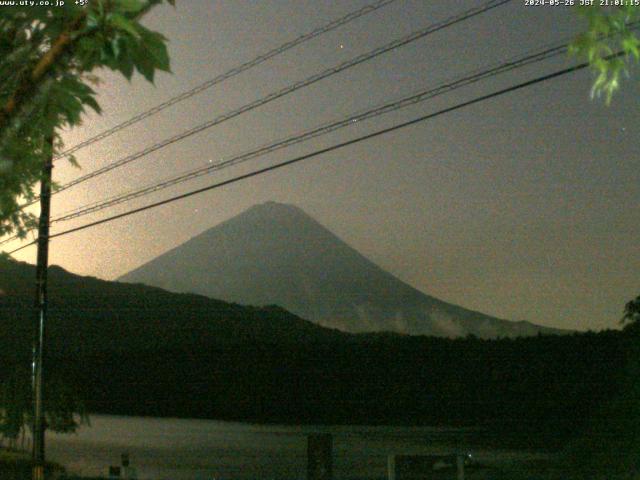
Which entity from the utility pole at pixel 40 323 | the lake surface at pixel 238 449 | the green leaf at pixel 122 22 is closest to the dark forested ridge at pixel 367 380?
the lake surface at pixel 238 449

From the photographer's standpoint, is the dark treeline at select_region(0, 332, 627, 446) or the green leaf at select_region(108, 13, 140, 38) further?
the dark treeline at select_region(0, 332, 627, 446)

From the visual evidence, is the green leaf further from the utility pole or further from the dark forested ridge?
the dark forested ridge

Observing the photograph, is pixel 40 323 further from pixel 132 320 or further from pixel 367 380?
pixel 132 320

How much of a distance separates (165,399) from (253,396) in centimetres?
810

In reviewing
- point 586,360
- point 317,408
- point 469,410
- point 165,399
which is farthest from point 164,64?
point 165,399

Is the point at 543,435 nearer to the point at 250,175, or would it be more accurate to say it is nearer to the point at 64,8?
the point at 250,175

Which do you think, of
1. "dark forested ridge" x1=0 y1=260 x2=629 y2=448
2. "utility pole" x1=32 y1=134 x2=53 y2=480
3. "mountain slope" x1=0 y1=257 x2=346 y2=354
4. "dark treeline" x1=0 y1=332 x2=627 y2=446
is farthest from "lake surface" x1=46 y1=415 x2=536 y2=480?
"mountain slope" x1=0 y1=257 x2=346 y2=354

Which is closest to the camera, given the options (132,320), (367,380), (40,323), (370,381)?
(40,323)

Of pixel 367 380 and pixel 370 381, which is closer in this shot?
pixel 370 381

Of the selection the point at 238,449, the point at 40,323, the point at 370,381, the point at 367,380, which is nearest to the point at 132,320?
the point at 367,380

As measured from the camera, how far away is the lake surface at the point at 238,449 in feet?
84.4

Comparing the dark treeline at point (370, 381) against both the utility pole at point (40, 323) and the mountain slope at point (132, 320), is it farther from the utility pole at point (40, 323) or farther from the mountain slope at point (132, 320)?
the mountain slope at point (132, 320)

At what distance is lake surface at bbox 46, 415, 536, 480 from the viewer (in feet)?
84.4

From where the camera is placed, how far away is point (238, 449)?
36.8 m
